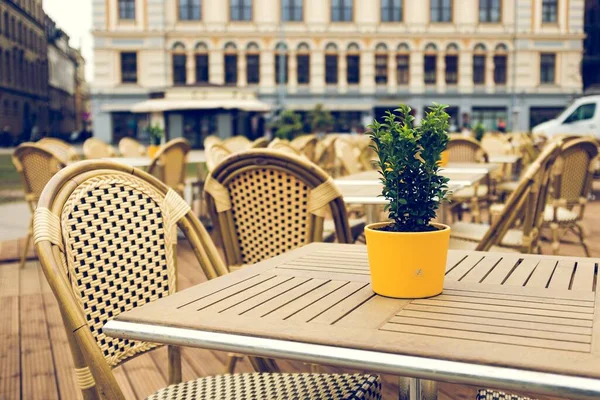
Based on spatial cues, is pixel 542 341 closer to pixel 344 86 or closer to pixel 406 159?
pixel 406 159

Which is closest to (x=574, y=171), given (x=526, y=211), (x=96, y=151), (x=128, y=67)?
(x=526, y=211)

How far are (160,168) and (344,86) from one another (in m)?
32.0

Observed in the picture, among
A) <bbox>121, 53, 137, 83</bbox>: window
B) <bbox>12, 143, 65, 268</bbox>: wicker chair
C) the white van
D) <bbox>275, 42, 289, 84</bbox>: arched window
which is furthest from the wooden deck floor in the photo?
<bbox>121, 53, 137, 83</bbox>: window

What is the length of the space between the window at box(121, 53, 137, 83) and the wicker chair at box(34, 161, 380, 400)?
1440 inches

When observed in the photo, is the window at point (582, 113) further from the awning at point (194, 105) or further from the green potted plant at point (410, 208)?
the green potted plant at point (410, 208)

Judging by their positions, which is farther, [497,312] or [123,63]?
[123,63]

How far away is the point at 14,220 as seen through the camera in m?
9.38

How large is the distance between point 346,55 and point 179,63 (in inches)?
332

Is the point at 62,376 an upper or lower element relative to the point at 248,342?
lower

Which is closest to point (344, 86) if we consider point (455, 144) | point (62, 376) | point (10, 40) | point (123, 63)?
point (123, 63)

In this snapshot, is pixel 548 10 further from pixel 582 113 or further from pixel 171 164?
pixel 171 164

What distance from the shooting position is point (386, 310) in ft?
5.04

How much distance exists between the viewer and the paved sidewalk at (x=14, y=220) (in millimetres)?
8133

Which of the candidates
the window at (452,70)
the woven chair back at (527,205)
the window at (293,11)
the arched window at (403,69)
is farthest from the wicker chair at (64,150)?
the window at (452,70)
